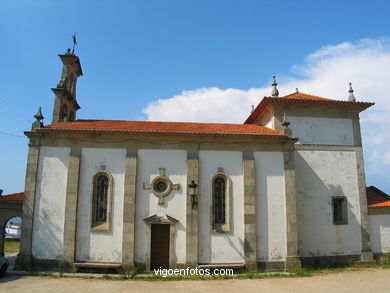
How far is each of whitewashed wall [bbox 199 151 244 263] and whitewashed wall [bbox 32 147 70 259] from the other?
5.72 m

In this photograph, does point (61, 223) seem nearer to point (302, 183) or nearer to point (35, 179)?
point (35, 179)

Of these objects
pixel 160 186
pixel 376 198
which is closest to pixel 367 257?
pixel 376 198

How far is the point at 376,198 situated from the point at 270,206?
22.8ft

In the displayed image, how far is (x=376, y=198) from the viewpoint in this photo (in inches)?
667

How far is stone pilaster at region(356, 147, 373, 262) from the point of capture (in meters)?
15.2

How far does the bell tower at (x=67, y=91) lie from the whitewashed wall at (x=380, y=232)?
16.3 m

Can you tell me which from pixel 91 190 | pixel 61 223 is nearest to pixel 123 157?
pixel 91 190

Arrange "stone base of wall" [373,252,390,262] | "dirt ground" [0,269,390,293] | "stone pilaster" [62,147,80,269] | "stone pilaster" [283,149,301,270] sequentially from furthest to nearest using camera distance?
"stone base of wall" [373,252,390,262], "stone pilaster" [283,149,301,270], "stone pilaster" [62,147,80,269], "dirt ground" [0,269,390,293]

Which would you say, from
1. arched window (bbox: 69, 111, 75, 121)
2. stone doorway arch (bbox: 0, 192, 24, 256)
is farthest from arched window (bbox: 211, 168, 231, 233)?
arched window (bbox: 69, 111, 75, 121)

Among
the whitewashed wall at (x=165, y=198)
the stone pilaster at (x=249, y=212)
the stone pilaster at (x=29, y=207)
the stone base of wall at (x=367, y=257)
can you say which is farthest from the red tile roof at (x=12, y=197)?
the stone base of wall at (x=367, y=257)

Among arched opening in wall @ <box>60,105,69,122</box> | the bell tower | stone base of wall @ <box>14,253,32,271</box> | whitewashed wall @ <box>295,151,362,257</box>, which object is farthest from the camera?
arched opening in wall @ <box>60,105,69,122</box>

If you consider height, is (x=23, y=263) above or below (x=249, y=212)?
below

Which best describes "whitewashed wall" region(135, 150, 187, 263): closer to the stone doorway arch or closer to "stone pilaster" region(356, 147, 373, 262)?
the stone doorway arch

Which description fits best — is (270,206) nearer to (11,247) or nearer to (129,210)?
(129,210)
